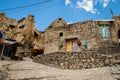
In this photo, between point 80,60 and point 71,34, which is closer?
point 80,60

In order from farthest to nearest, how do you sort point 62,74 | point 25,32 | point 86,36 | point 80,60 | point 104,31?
point 25,32 < point 86,36 < point 104,31 < point 80,60 < point 62,74

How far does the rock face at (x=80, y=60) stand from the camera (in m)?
12.4

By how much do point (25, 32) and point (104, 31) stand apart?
770 inches

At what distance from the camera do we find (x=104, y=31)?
66.7 ft

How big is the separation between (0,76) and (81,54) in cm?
701

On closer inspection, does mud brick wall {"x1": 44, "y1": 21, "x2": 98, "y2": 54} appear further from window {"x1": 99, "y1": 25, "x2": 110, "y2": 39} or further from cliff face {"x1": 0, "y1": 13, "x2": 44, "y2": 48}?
cliff face {"x1": 0, "y1": 13, "x2": 44, "y2": 48}

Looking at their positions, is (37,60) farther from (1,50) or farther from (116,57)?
(116,57)

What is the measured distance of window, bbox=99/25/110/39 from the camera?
20.1 metres

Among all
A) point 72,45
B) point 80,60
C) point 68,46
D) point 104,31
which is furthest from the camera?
point 68,46

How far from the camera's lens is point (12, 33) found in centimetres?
3762

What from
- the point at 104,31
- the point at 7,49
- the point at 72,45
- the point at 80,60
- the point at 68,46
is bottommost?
the point at 80,60

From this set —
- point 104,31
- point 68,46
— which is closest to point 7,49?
point 68,46

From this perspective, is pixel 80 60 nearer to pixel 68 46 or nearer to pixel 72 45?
pixel 72 45

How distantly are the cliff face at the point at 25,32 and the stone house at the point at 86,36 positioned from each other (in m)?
11.4
